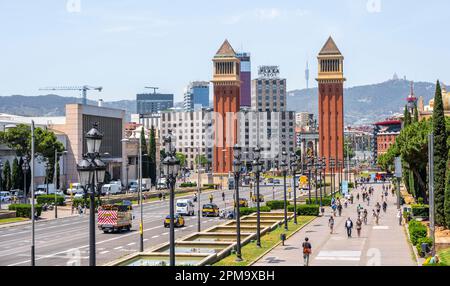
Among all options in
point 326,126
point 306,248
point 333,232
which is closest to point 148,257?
point 306,248

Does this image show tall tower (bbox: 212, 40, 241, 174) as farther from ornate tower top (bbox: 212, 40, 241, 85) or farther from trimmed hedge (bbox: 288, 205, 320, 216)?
trimmed hedge (bbox: 288, 205, 320, 216)

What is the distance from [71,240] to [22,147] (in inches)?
1957

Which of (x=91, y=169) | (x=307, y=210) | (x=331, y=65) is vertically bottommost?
(x=307, y=210)

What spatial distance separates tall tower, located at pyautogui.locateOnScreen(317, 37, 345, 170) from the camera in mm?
171750

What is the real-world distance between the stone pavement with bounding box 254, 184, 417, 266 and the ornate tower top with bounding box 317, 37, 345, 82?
4497 inches

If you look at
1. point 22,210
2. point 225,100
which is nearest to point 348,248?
point 22,210

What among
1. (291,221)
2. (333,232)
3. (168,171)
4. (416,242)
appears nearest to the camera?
(168,171)

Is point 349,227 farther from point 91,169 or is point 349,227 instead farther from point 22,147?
point 22,147

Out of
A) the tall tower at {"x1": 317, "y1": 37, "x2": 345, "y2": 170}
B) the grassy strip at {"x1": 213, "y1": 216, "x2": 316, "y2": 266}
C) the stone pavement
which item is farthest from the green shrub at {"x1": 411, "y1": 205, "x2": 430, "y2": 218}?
the tall tower at {"x1": 317, "y1": 37, "x2": 345, "y2": 170}

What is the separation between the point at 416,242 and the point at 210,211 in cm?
3538

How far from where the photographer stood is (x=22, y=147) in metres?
97.2

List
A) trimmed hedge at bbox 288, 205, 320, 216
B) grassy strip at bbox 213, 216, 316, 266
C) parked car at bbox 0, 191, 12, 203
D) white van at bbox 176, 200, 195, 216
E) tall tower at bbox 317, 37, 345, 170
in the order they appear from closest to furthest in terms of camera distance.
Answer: grassy strip at bbox 213, 216, 316, 266
trimmed hedge at bbox 288, 205, 320, 216
white van at bbox 176, 200, 195, 216
parked car at bbox 0, 191, 12, 203
tall tower at bbox 317, 37, 345, 170
